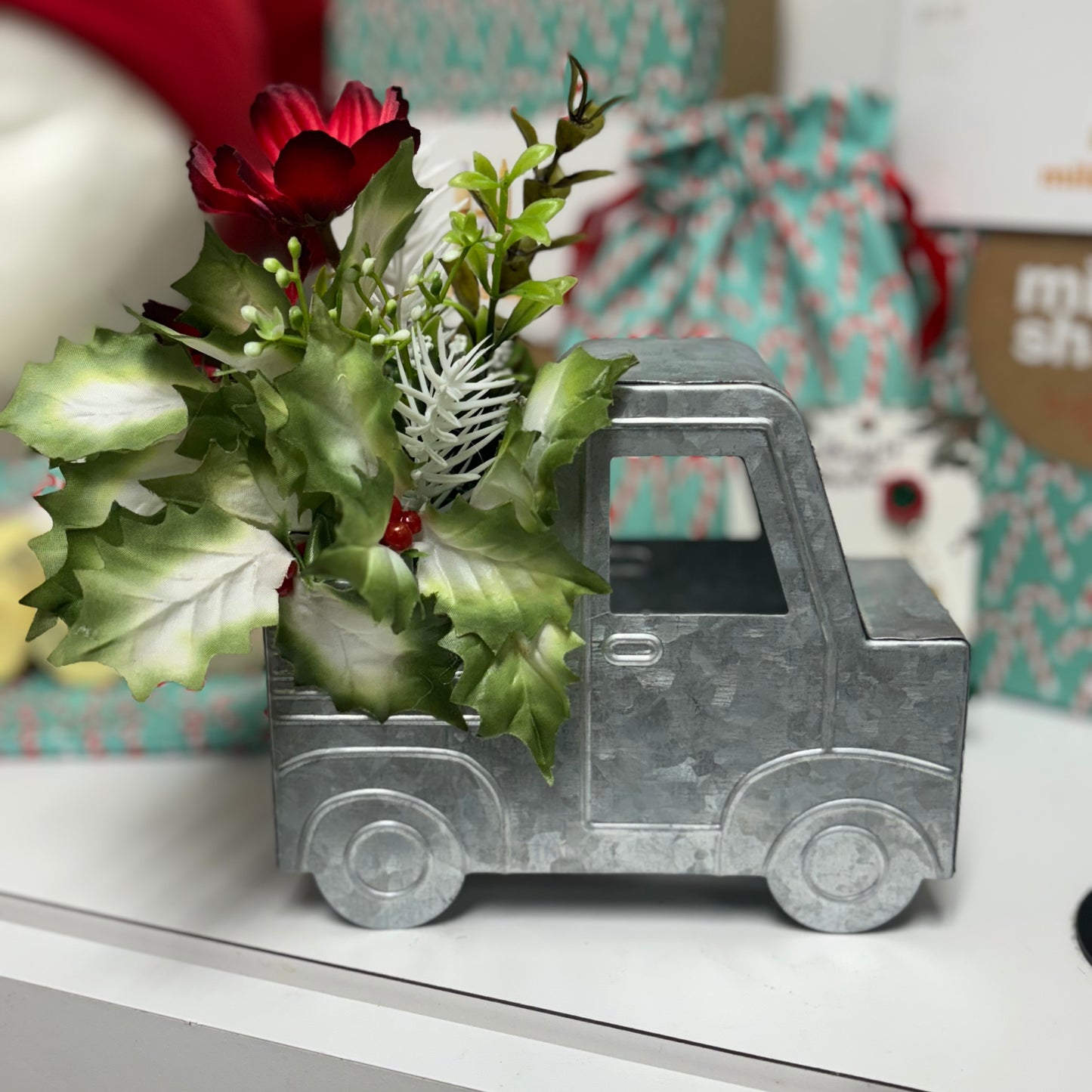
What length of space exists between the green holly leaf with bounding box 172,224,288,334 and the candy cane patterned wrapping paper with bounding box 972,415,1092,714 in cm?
57

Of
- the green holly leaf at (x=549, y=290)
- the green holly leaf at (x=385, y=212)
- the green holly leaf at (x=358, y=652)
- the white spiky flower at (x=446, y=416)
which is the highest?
the green holly leaf at (x=385, y=212)

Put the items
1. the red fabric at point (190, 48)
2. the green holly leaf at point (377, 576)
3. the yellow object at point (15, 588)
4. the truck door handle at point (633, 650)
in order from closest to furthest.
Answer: the green holly leaf at point (377, 576)
the truck door handle at point (633, 650)
the red fabric at point (190, 48)
the yellow object at point (15, 588)

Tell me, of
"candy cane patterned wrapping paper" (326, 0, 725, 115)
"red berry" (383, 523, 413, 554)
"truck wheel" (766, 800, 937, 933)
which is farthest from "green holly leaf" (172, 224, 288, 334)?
"candy cane patterned wrapping paper" (326, 0, 725, 115)

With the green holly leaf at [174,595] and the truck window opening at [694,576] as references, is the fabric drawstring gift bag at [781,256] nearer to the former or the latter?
the truck window opening at [694,576]

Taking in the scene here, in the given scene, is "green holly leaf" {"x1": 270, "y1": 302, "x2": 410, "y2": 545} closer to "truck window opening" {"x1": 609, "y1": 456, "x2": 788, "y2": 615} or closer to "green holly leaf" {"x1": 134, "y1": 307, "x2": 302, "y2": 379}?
"green holly leaf" {"x1": 134, "y1": 307, "x2": 302, "y2": 379}

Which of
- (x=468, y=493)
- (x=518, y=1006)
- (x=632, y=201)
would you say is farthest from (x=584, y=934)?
(x=632, y=201)

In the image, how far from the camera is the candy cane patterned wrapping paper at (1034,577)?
88cm

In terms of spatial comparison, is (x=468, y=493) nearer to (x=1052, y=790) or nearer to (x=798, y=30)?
(x=1052, y=790)

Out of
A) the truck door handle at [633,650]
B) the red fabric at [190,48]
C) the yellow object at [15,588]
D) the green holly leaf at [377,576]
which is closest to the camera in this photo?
the green holly leaf at [377,576]

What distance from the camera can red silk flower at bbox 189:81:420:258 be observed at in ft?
1.69

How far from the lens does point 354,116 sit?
546 millimetres

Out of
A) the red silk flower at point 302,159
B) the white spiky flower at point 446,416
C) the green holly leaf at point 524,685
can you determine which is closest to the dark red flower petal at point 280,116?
the red silk flower at point 302,159

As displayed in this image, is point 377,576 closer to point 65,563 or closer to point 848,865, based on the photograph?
point 65,563

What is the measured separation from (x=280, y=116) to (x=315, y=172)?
→ 0.04 m
